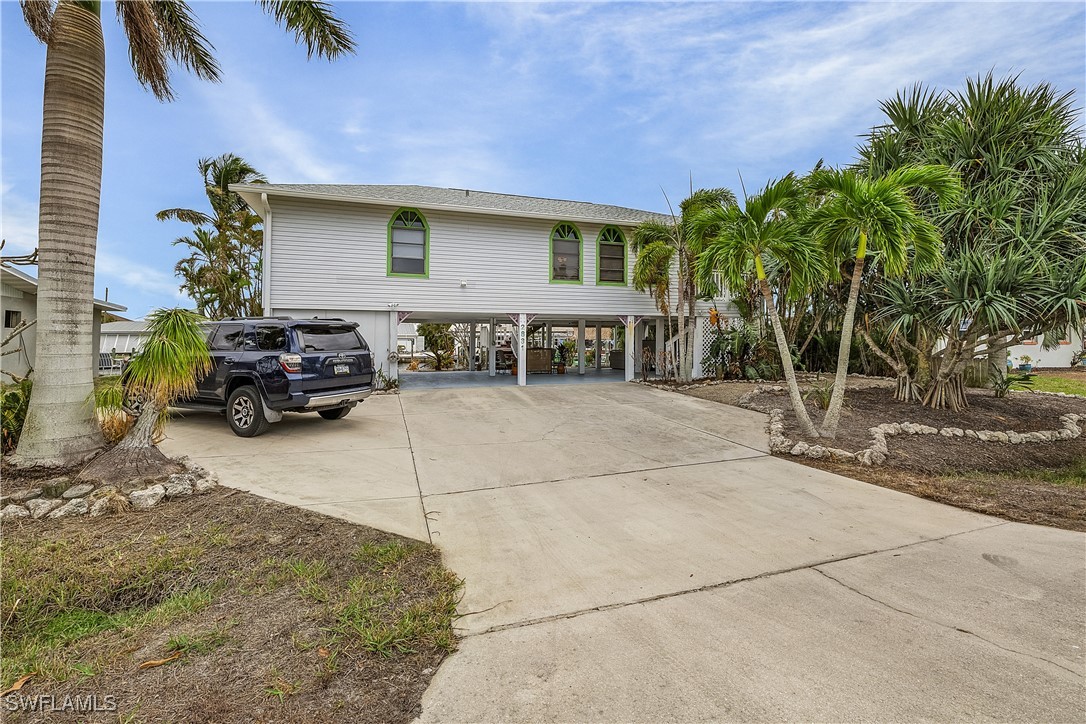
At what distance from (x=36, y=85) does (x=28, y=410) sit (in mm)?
3517

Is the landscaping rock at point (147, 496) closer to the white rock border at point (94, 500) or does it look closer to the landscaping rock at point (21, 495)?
the white rock border at point (94, 500)

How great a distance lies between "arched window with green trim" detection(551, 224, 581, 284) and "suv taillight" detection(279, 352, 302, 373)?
8617 millimetres

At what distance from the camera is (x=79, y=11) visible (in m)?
4.51

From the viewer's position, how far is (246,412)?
6863 mm

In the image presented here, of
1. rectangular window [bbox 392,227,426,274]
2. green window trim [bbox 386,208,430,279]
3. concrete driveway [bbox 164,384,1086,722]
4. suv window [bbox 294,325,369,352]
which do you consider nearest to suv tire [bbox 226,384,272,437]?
concrete driveway [bbox 164,384,1086,722]

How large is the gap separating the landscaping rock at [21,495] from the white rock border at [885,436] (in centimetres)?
801

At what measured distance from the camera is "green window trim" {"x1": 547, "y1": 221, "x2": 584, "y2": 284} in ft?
45.1

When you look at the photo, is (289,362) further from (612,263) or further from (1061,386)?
(1061,386)

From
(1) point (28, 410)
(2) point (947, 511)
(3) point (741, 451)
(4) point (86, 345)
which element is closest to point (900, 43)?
(3) point (741, 451)

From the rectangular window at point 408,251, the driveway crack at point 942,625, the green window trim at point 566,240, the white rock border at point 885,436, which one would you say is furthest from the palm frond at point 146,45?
the green window trim at point 566,240

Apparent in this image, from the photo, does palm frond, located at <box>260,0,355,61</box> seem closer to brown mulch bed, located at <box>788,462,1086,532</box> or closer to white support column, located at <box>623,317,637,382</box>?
brown mulch bed, located at <box>788,462,1086,532</box>

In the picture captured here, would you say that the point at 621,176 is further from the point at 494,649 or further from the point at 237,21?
the point at 494,649

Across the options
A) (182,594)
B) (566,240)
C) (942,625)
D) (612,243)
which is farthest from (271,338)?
(612,243)

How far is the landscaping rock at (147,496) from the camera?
404 cm
